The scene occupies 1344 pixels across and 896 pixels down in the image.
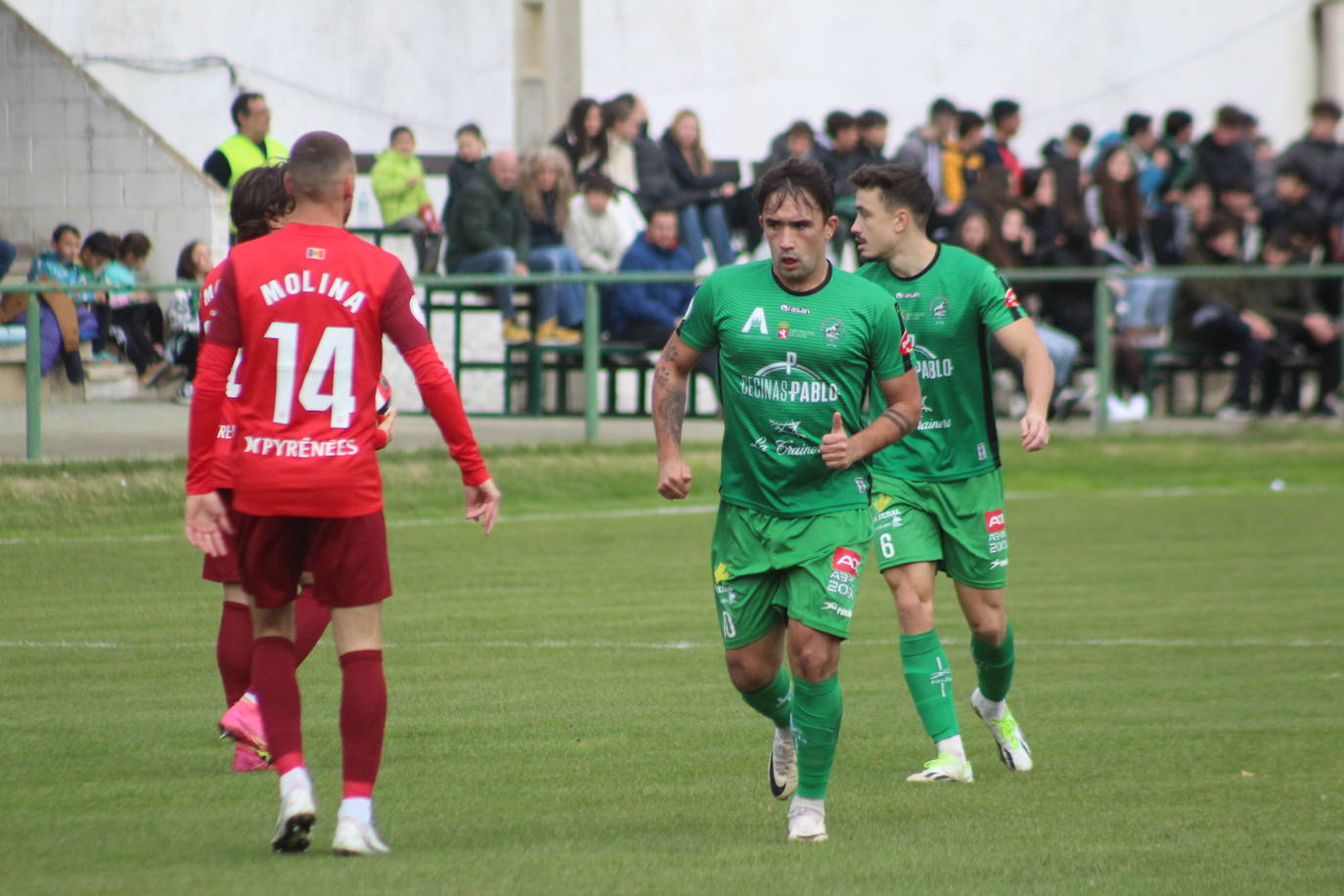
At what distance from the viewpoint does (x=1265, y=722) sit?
8.66 m

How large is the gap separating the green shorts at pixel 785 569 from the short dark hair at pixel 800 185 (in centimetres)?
94

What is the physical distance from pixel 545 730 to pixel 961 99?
2338cm

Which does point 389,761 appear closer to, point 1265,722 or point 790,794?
point 790,794

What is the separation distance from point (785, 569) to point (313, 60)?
880 inches

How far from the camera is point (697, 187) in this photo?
20.2m

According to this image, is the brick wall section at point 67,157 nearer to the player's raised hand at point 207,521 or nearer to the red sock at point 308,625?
the red sock at point 308,625

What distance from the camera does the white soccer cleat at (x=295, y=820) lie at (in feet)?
19.8

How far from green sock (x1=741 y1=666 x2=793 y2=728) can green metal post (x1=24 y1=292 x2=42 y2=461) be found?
31.5ft

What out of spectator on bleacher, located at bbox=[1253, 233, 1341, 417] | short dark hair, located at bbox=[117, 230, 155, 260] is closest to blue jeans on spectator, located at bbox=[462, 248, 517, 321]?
short dark hair, located at bbox=[117, 230, 155, 260]

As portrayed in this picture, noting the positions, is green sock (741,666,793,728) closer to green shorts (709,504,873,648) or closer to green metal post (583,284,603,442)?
green shorts (709,504,873,648)

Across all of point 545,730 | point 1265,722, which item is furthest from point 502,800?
point 1265,722

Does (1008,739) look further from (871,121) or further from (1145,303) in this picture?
(871,121)

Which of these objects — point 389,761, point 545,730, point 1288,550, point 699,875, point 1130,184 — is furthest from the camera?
point 1130,184

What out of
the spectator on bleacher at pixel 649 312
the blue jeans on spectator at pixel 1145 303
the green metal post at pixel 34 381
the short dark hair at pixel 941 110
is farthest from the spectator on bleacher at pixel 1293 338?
the green metal post at pixel 34 381
